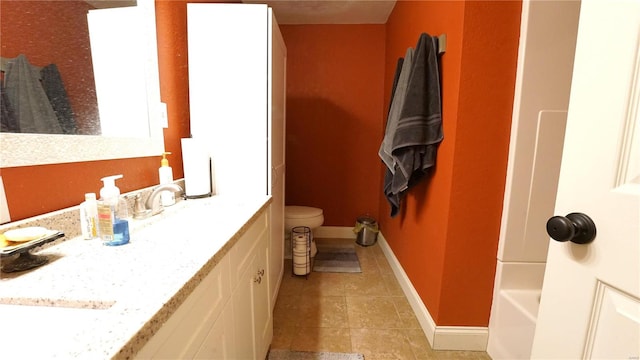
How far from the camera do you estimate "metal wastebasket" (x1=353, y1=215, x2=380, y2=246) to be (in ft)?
9.27

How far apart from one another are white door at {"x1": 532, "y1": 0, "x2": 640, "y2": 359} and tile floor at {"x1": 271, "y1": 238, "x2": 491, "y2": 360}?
0.96 meters

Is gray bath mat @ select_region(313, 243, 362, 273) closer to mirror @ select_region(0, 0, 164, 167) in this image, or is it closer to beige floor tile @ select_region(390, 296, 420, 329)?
beige floor tile @ select_region(390, 296, 420, 329)

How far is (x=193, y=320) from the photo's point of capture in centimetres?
58

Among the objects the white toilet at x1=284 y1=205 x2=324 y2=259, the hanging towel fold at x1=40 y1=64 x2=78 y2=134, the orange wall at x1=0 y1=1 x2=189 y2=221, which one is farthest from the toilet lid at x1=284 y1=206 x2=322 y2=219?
the hanging towel fold at x1=40 y1=64 x2=78 y2=134

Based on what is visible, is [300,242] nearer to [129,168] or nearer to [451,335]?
[451,335]

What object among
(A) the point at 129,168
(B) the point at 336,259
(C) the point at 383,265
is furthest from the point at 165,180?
(C) the point at 383,265

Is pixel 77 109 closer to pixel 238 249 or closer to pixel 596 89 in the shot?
pixel 238 249

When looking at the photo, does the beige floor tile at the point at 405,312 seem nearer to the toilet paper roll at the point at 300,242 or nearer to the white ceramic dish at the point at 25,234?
the toilet paper roll at the point at 300,242

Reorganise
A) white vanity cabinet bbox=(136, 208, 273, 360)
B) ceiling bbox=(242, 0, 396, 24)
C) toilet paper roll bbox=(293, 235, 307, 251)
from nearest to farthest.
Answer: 1. white vanity cabinet bbox=(136, 208, 273, 360)
2. toilet paper roll bbox=(293, 235, 307, 251)
3. ceiling bbox=(242, 0, 396, 24)

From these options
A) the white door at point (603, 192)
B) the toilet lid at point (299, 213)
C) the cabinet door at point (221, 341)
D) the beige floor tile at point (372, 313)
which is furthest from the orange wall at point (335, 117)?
the white door at point (603, 192)

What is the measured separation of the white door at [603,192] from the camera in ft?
1.55

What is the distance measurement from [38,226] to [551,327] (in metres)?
1.38

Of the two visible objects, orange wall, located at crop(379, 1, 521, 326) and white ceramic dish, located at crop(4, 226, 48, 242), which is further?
orange wall, located at crop(379, 1, 521, 326)

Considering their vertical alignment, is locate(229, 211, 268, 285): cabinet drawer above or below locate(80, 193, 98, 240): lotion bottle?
below
